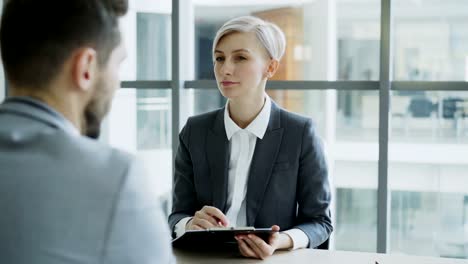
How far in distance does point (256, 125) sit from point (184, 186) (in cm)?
36

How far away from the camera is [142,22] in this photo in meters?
4.17

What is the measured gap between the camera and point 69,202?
37.3 inches

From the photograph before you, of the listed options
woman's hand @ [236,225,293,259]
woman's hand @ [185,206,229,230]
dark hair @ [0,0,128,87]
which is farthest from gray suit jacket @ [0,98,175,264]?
woman's hand @ [185,206,229,230]

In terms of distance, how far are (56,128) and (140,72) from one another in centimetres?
325

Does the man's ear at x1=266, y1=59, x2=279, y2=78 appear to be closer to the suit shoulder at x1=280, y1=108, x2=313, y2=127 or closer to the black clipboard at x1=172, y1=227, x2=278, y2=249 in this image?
the suit shoulder at x1=280, y1=108, x2=313, y2=127

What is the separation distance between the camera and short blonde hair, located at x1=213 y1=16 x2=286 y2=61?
2.46 m

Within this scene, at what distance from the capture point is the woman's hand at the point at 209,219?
2107mm

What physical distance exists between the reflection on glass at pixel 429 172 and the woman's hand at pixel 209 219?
1.78m

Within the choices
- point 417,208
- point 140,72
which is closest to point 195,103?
point 140,72

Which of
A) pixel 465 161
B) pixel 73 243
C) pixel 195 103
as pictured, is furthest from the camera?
pixel 195 103

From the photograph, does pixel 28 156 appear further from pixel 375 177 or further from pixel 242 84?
pixel 375 177

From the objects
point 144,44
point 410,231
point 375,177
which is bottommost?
point 410,231

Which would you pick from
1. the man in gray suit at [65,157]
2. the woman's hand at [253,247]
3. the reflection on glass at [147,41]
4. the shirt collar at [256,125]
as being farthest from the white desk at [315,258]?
the reflection on glass at [147,41]

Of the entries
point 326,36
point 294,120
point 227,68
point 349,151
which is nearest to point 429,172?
point 349,151
